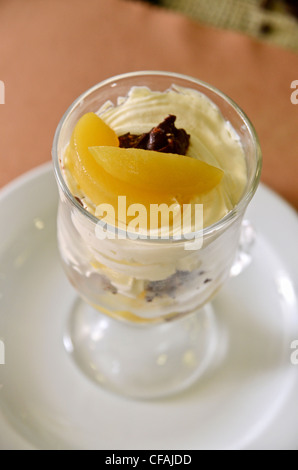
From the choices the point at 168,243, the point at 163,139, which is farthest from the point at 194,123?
the point at 168,243

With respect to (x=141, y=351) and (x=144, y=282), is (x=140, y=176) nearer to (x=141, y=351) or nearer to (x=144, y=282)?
(x=144, y=282)

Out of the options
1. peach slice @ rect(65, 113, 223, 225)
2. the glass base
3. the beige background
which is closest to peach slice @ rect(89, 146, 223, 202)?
peach slice @ rect(65, 113, 223, 225)

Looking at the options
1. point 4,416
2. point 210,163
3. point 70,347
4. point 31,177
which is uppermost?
point 31,177

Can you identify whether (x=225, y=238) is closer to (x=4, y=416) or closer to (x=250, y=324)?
(x=250, y=324)

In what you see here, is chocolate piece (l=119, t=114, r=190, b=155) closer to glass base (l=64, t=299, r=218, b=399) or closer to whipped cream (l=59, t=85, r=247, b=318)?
whipped cream (l=59, t=85, r=247, b=318)

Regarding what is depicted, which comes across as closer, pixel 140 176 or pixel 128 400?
pixel 140 176

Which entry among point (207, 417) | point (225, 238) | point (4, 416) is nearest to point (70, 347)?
point (4, 416)

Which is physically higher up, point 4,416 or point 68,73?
point 68,73
